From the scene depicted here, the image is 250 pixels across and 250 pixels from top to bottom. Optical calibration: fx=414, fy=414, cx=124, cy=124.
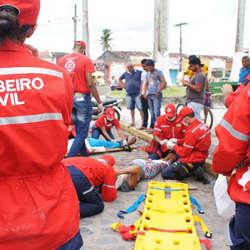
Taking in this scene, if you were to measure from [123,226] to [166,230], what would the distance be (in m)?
0.47

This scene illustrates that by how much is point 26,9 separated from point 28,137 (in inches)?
17.9

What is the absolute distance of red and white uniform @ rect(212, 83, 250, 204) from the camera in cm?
172

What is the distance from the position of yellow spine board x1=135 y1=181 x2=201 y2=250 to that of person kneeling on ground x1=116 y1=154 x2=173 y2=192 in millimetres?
367

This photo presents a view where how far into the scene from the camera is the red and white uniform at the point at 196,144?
5.70 metres

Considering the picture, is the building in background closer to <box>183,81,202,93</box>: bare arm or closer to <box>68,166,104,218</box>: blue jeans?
<box>183,81,202,93</box>: bare arm

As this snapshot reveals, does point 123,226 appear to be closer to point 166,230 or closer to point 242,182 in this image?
point 166,230

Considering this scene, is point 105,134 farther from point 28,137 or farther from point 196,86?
point 28,137

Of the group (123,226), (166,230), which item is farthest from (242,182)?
(123,226)

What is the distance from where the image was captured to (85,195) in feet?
13.9

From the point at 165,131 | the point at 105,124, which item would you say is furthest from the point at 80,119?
the point at 105,124

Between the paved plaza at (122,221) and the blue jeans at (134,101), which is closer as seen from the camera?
the paved plaza at (122,221)

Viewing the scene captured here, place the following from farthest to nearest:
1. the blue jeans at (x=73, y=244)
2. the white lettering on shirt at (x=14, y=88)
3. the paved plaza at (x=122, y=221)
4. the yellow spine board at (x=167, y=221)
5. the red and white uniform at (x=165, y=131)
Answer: the red and white uniform at (x=165, y=131) → the paved plaza at (x=122, y=221) → the yellow spine board at (x=167, y=221) → the blue jeans at (x=73, y=244) → the white lettering on shirt at (x=14, y=88)

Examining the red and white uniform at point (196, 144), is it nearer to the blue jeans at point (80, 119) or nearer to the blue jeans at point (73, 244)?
the blue jeans at point (80, 119)

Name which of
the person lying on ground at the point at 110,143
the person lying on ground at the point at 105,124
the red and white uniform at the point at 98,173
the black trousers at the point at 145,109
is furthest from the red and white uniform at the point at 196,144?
the black trousers at the point at 145,109
